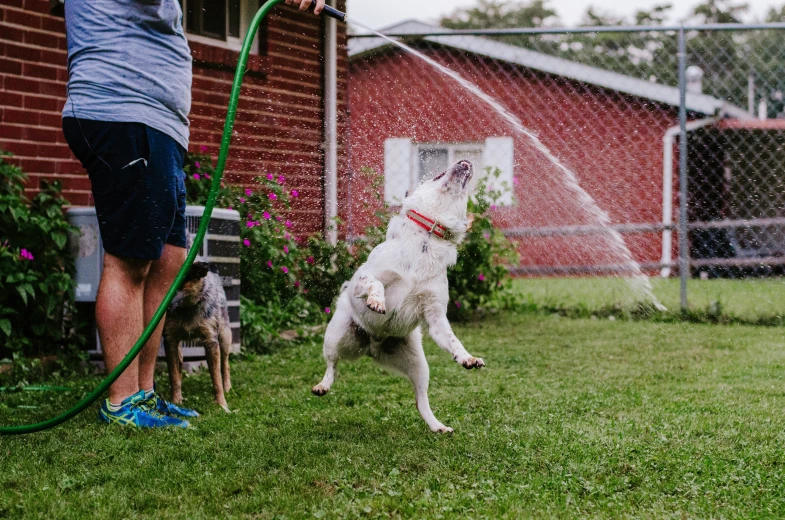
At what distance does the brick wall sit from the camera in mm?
4770

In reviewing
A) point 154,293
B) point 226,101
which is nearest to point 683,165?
point 226,101

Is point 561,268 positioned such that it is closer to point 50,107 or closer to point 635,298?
point 635,298

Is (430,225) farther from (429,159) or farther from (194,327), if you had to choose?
(429,159)

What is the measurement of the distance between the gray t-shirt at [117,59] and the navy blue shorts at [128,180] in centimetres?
5

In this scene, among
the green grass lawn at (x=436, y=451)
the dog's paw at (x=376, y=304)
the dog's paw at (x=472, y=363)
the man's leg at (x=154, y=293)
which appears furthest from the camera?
the man's leg at (x=154, y=293)

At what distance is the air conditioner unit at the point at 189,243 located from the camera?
4543 millimetres

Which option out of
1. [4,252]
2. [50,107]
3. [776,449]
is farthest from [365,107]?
[776,449]

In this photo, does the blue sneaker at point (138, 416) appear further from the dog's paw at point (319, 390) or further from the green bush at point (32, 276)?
the green bush at point (32, 276)

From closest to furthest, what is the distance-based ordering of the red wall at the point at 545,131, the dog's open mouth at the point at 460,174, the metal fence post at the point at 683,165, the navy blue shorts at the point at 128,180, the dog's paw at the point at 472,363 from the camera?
the dog's paw at the point at 472,363, the navy blue shorts at the point at 128,180, the dog's open mouth at the point at 460,174, the metal fence post at the point at 683,165, the red wall at the point at 545,131

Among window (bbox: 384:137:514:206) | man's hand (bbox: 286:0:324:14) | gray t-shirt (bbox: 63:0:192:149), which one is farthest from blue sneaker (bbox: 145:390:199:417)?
window (bbox: 384:137:514:206)

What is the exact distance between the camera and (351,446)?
2.96 meters

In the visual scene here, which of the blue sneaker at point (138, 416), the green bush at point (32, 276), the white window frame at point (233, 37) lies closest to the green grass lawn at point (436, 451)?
the blue sneaker at point (138, 416)

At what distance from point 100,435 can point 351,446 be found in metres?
0.95

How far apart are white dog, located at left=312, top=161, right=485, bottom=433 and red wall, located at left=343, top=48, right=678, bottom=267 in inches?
191
